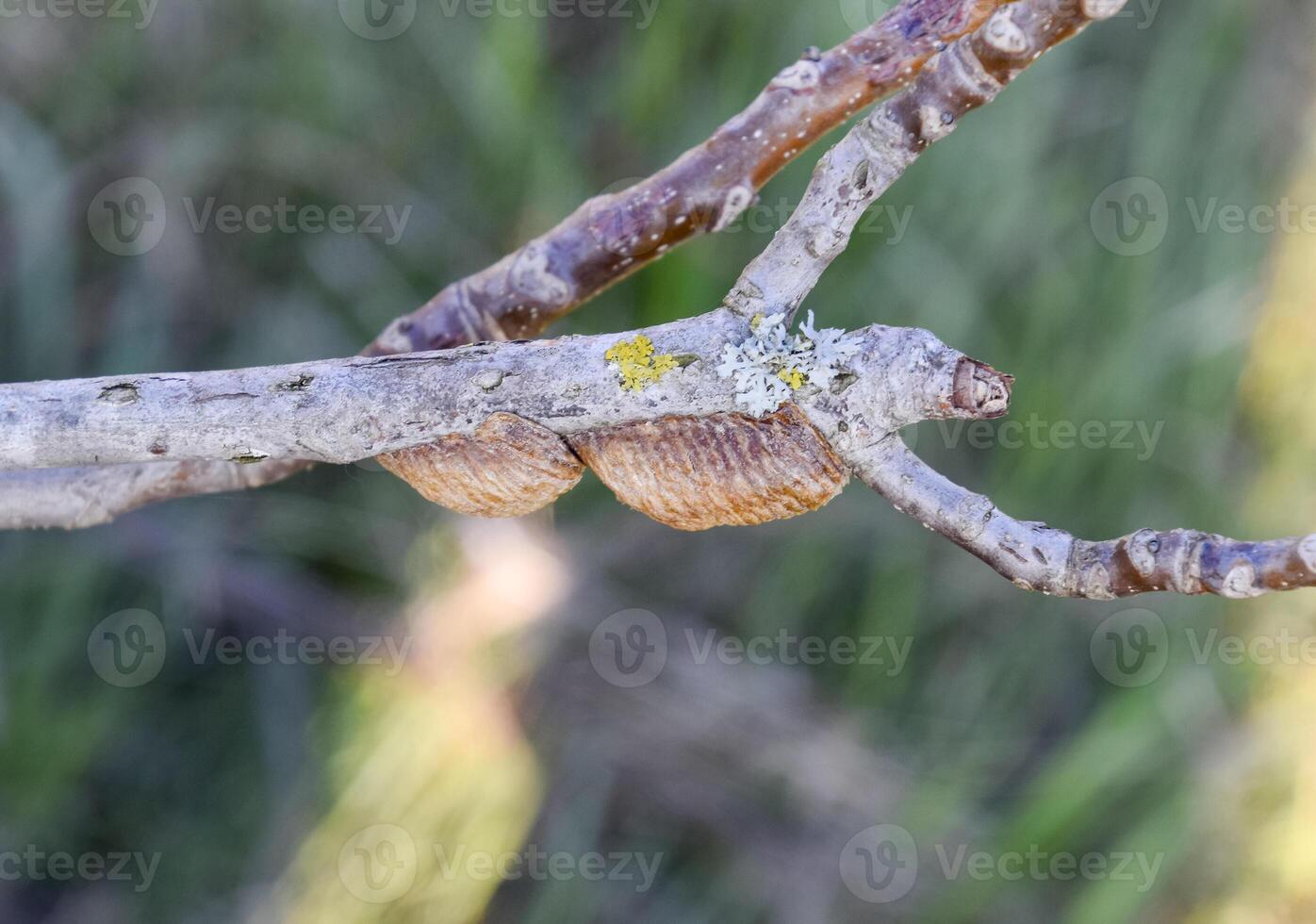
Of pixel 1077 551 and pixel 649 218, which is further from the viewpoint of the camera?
pixel 649 218

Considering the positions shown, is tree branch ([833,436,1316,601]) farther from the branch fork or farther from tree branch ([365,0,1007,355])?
tree branch ([365,0,1007,355])

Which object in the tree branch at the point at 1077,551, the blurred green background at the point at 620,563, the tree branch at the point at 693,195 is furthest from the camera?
the blurred green background at the point at 620,563

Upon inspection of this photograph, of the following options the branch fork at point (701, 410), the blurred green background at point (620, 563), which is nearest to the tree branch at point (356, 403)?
the branch fork at point (701, 410)

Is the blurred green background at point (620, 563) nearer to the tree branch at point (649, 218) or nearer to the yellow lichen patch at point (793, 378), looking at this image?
the tree branch at point (649, 218)

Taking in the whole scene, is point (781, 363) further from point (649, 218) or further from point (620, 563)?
point (620, 563)

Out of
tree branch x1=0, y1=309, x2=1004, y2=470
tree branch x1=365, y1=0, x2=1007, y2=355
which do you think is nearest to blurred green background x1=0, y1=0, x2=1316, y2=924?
tree branch x1=365, y1=0, x2=1007, y2=355

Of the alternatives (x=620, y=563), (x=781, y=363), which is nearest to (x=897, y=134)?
(x=781, y=363)
